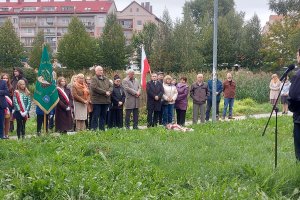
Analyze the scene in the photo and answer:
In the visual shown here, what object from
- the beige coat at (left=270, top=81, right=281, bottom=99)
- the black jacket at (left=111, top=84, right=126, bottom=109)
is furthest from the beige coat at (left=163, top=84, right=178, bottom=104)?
the beige coat at (left=270, top=81, right=281, bottom=99)

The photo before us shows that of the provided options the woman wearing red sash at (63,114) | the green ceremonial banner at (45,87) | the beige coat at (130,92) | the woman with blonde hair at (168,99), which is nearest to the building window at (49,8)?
the woman with blonde hair at (168,99)

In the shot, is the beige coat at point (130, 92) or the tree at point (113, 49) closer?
the beige coat at point (130, 92)

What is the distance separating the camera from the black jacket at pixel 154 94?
15523 mm

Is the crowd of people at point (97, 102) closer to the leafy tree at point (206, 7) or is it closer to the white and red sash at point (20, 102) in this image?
the white and red sash at point (20, 102)

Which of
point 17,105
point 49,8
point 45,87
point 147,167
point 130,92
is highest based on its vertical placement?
point 49,8

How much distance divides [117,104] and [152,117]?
1589 millimetres

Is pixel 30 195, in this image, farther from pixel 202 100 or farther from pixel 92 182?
pixel 202 100

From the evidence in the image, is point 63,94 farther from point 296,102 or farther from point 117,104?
point 296,102

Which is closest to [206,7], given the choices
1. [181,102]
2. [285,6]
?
[285,6]

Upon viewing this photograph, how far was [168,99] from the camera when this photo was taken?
15.9 m

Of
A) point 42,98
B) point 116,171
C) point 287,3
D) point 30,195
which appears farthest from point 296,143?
point 287,3

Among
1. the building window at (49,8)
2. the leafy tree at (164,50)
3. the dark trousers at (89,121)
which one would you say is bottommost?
the dark trousers at (89,121)

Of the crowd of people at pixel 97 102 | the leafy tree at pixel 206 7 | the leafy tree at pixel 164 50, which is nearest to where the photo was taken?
the crowd of people at pixel 97 102

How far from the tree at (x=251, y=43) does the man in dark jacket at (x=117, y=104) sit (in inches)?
1377
